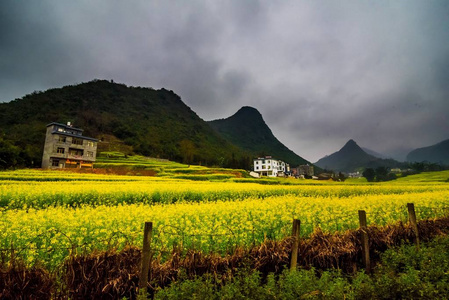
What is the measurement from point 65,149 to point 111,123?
52728 mm

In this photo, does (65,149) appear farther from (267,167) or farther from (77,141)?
(267,167)

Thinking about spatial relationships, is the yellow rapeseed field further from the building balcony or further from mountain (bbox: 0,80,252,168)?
the building balcony

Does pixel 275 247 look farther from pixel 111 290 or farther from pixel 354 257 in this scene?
pixel 111 290

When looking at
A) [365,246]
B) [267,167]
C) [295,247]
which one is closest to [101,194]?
[295,247]

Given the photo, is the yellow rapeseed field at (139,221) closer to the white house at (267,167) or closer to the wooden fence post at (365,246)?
the wooden fence post at (365,246)

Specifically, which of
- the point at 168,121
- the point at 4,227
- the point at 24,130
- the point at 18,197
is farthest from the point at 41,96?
the point at 4,227

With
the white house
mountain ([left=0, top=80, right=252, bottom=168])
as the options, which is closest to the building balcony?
mountain ([left=0, top=80, right=252, bottom=168])

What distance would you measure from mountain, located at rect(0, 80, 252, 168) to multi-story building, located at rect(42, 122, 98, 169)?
3.82 meters

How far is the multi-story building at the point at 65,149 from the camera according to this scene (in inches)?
1914

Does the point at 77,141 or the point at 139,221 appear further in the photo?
the point at 77,141

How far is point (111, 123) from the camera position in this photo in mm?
100062

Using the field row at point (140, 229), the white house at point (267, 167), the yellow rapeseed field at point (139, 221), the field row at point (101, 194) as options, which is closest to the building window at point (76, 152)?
the field row at point (101, 194)

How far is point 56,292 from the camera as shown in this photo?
4.18 m

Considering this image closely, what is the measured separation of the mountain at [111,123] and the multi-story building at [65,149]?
12.5ft
